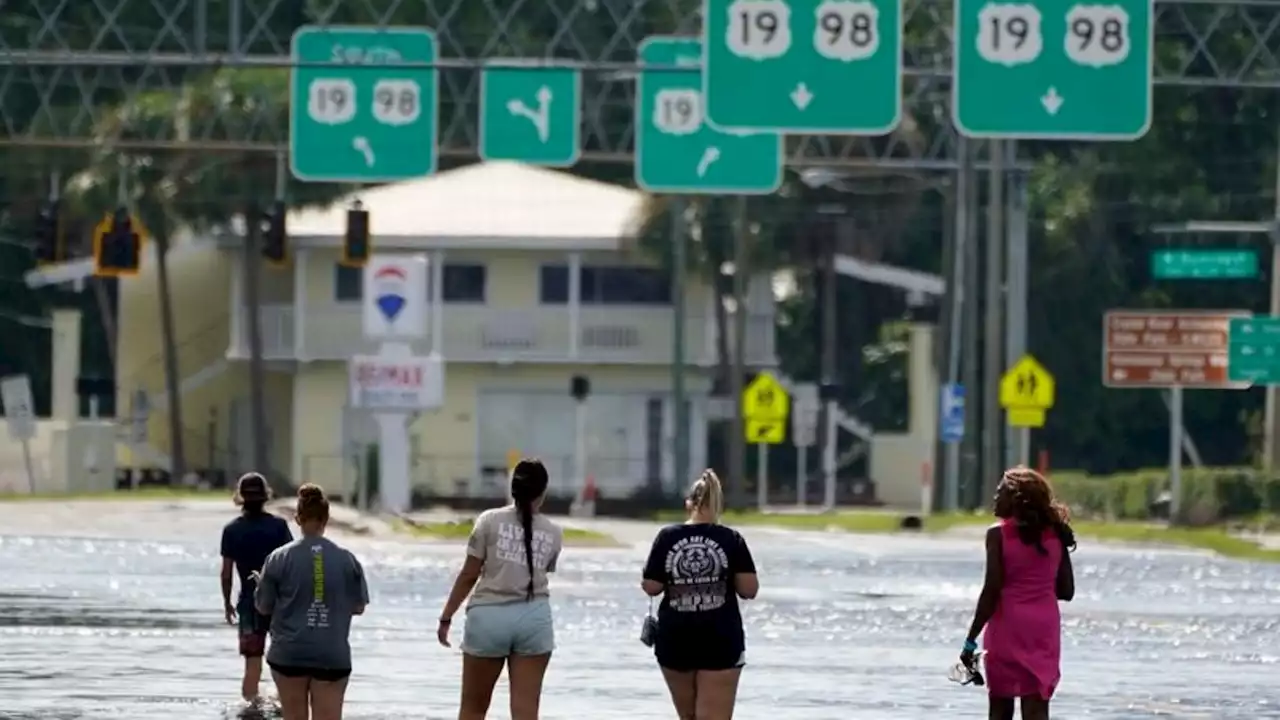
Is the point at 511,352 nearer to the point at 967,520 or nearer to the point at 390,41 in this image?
the point at 967,520

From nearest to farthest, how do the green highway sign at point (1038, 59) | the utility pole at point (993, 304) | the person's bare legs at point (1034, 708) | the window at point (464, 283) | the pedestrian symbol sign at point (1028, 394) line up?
the person's bare legs at point (1034, 708), the green highway sign at point (1038, 59), the pedestrian symbol sign at point (1028, 394), the utility pole at point (993, 304), the window at point (464, 283)

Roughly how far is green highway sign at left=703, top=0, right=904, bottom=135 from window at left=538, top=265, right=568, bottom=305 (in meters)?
32.4

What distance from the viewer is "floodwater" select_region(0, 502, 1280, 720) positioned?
2103 centimetres

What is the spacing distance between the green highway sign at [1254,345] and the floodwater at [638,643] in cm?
702

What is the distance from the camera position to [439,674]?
2311 cm

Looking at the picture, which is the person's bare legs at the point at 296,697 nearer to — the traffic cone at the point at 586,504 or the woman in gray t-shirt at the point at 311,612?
the woman in gray t-shirt at the point at 311,612

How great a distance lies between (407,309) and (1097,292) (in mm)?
23456

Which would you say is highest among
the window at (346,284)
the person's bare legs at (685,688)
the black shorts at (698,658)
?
the window at (346,284)

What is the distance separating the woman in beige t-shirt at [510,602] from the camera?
15.9 meters

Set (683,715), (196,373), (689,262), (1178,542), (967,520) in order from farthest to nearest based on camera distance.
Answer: (196,373)
(689,262)
(967,520)
(1178,542)
(683,715)

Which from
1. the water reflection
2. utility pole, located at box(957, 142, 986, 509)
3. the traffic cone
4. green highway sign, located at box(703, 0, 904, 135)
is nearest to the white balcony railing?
the traffic cone

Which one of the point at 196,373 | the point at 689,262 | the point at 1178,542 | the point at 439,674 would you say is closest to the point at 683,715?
the point at 439,674

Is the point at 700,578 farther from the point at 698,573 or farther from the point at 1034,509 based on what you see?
the point at 1034,509

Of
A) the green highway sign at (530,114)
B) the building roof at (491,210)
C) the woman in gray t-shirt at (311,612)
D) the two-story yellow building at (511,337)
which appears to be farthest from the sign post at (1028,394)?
the woman in gray t-shirt at (311,612)
